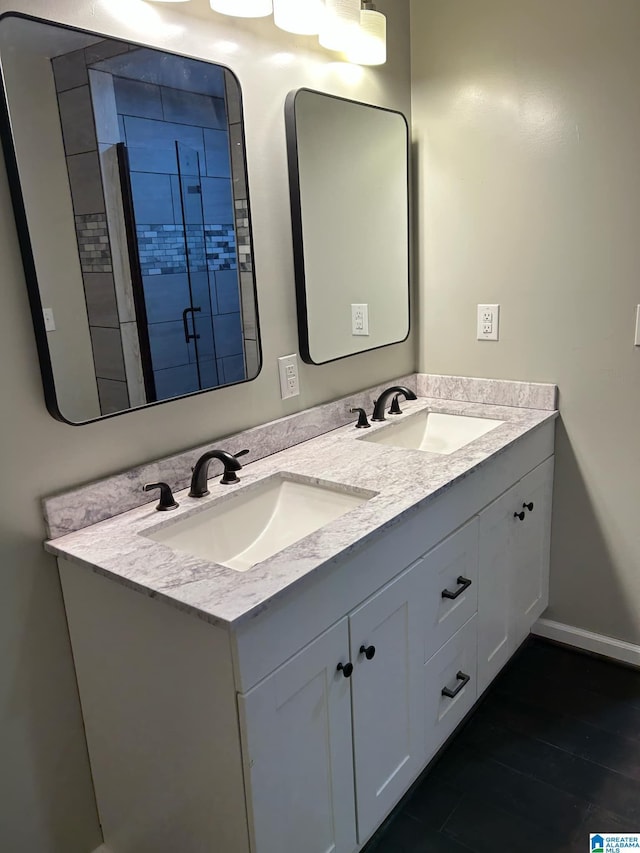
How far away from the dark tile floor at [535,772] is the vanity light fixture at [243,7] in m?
2.01

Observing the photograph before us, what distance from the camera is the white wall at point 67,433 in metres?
1.30

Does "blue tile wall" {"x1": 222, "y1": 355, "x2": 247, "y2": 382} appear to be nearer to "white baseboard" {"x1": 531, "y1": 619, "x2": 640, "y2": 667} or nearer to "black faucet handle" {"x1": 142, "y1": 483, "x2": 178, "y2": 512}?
"black faucet handle" {"x1": 142, "y1": 483, "x2": 178, "y2": 512}

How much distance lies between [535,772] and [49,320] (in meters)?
1.68

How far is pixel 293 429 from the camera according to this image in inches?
75.4

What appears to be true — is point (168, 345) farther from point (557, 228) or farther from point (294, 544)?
point (557, 228)

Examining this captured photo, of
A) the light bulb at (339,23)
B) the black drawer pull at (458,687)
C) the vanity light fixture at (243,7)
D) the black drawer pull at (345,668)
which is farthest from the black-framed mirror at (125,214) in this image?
the black drawer pull at (458,687)

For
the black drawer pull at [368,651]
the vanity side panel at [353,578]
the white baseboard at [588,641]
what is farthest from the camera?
the white baseboard at [588,641]

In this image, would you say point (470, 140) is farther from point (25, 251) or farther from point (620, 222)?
point (25, 251)

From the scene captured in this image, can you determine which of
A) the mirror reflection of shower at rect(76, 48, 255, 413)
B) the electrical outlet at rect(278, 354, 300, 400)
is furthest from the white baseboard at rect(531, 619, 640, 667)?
the mirror reflection of shower at rect(76, 48, 255, 413)

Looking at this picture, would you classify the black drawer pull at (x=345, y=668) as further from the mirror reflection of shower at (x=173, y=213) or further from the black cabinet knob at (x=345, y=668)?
the mirror reflection of shower at (x=173, y=213)

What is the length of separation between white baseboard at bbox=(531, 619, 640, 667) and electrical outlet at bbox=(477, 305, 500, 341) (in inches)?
40.6

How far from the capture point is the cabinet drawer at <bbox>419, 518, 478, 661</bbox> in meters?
1.60

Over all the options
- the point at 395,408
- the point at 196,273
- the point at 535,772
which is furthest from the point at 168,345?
the point at 535,772

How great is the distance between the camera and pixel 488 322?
225cm
